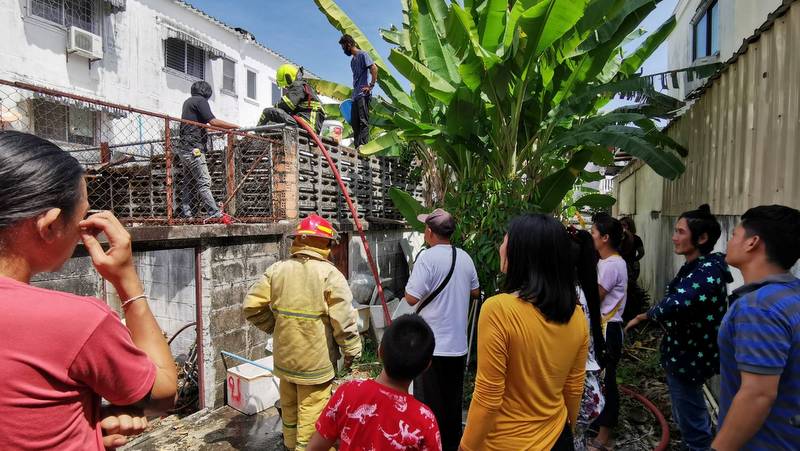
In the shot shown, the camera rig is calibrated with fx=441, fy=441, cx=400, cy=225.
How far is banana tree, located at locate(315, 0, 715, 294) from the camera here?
173 inches

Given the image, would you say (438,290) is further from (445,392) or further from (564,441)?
(564,441)

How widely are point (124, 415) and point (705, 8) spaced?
9.50 meters

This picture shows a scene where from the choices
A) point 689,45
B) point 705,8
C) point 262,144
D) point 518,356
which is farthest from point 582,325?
point 689,45

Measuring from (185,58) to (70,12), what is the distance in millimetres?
3077

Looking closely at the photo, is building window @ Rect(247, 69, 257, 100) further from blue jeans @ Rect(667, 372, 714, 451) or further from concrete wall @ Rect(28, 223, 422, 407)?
blue jeans @ Rect(667, 372, 714, 451)

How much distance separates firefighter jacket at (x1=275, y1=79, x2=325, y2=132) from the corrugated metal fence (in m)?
4.53

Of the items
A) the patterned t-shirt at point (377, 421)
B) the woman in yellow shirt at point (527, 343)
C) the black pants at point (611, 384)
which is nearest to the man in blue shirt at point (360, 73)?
the black pants at point (611, 384)

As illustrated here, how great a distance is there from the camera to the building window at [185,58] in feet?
39.5

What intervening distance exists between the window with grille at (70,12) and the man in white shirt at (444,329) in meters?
10.6

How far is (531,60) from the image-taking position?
446cm

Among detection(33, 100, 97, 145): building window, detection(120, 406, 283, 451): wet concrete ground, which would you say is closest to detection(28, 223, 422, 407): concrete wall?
detection(120, 406, 283, 451): wet concrete ground

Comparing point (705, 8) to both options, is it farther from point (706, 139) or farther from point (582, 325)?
point (582, 325)

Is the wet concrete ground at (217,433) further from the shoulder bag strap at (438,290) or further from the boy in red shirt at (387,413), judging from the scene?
the boy in red shirt at (387,413)

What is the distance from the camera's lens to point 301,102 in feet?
19.2
